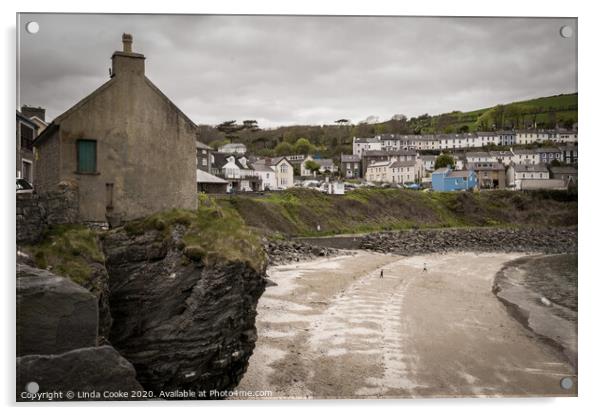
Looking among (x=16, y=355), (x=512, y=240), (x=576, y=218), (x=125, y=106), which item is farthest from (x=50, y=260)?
(x=512, y=240)

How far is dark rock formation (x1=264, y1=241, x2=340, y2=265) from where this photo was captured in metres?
22.2

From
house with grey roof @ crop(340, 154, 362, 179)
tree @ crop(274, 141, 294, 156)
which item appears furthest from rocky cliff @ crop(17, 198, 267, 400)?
house with grey roof @ crop(340, 154, 362, 179)

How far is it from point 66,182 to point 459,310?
10.5 meters

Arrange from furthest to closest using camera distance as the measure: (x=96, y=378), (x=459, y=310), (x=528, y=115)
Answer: (x=459, y=310) < (x=528, y=115) < (x=96, y=378)

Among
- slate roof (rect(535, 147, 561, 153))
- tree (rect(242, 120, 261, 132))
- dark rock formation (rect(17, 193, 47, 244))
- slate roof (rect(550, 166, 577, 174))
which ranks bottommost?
dark rock formation (rect(17, 193, 47, 244))

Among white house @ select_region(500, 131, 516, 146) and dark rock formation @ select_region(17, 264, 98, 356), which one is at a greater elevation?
white house @ select_region(500, 131, 516, 146)

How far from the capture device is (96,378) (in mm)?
5586

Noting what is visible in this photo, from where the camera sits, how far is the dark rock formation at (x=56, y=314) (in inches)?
207

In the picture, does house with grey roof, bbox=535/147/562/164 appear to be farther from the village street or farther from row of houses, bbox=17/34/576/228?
row of houses, bbox=17/34/576/228

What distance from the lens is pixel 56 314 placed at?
528 centimetres

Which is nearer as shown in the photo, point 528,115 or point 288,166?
point 528,115

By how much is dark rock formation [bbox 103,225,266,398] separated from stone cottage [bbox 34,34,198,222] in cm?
60

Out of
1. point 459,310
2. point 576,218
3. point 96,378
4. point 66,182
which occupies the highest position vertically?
point 66,182
